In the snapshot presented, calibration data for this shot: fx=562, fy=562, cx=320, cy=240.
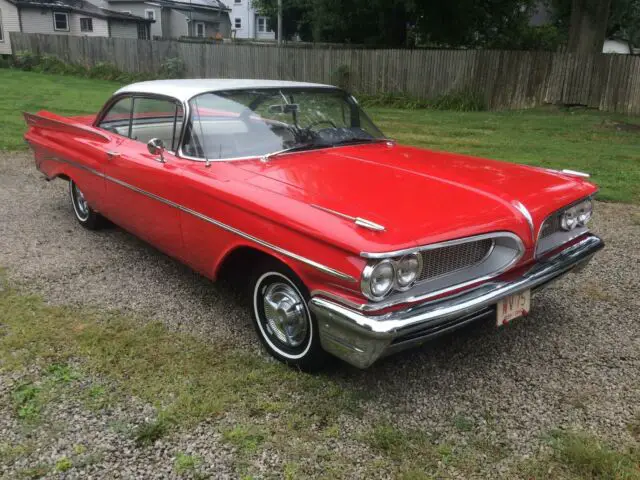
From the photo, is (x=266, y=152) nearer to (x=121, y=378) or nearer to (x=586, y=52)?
(x=121, y=378)

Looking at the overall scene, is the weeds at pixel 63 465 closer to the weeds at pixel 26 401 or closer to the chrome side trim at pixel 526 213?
the weeds at pixel 26 401

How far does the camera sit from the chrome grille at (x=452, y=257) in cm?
274

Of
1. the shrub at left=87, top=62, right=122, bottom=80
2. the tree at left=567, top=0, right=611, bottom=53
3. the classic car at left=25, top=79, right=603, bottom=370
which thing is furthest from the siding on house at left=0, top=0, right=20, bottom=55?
the classic car at left=25, top=79, right=603, bottom=370

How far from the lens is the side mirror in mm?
3750

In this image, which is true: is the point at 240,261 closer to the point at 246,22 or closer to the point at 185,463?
the point at 185,463

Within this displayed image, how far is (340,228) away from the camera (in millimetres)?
2615

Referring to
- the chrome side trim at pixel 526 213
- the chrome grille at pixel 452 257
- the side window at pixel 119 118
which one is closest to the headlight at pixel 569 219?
the chrome side trim at pixel 526 213

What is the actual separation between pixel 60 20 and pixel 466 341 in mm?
36551

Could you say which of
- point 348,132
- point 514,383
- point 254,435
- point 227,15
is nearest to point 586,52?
point 348,132

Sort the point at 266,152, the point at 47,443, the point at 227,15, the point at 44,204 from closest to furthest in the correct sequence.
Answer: the point at 47,443 → the point at 266,152 → the point at 44,204 → the point at 227,15

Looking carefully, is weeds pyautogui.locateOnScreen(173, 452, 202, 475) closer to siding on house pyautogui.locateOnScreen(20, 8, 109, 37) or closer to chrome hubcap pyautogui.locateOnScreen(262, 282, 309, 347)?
chrome hubcap pyautogui.locateOnScreen(262, 282, 309, 347)

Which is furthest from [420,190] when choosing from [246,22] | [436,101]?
[246,22]

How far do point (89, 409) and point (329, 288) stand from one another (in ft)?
4.40

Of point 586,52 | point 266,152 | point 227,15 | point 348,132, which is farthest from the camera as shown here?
point 227,15
